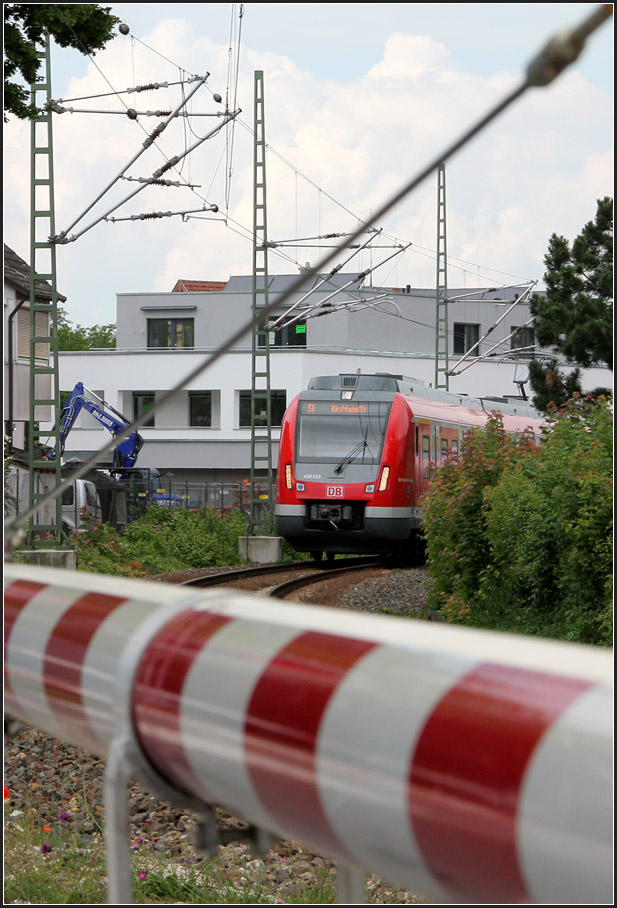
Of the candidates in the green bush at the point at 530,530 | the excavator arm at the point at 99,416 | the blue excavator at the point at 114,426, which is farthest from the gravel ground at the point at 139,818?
the excavator arm at the point at 99,416

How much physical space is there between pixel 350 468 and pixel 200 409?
39686mm

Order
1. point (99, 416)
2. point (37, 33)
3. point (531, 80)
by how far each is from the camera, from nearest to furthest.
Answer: point (531, 80), point (37, 33), point (99, 416)

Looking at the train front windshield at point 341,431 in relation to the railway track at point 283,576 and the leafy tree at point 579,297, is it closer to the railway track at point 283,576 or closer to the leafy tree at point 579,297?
the railway track at point 283,576

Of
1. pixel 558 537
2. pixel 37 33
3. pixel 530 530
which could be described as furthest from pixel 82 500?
pixel 558 537

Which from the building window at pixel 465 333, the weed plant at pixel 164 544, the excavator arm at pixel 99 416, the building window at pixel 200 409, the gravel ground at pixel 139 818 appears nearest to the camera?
the gravel ground at pixel 139 818

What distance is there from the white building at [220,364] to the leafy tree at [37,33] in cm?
4174

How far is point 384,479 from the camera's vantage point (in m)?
22.2

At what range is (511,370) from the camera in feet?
209

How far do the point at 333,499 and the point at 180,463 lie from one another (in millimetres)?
38553

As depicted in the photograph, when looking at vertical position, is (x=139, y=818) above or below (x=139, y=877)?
below

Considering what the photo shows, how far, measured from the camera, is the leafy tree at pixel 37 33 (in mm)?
15133

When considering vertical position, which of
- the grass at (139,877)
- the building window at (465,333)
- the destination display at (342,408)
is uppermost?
the building window at (465,333)

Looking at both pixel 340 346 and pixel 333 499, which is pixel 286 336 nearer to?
pixel 340 346

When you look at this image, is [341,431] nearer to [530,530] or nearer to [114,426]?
[530,530]
